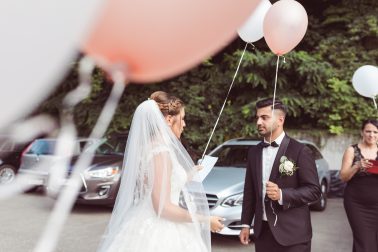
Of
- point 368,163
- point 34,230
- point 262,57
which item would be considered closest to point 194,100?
point 262,57

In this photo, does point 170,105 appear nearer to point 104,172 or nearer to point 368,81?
point 368,81

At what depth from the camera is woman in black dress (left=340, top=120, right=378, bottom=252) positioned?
4.66 meters

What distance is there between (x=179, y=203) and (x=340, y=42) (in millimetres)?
12082

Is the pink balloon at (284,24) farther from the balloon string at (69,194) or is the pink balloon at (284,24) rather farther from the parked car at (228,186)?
the parked car at (228,186)

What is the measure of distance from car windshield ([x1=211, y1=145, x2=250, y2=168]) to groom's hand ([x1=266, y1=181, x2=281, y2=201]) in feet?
15.0

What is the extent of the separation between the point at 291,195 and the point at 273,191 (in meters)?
0.17

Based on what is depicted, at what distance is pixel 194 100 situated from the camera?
540 inches

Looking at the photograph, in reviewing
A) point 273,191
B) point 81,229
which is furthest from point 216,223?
point 81,229

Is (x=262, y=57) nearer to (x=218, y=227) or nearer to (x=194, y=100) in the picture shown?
(x=194, y=100)

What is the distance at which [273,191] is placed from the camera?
341 cm

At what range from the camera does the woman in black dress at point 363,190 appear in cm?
466

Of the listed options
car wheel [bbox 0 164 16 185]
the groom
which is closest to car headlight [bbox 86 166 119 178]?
car wheel [bbox 0 164 16 185]

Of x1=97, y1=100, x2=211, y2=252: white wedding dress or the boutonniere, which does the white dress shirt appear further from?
x1=97, y1=100, x2=211, y2=252: white wedding dress

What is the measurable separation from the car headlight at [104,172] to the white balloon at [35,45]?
8.44 metres
